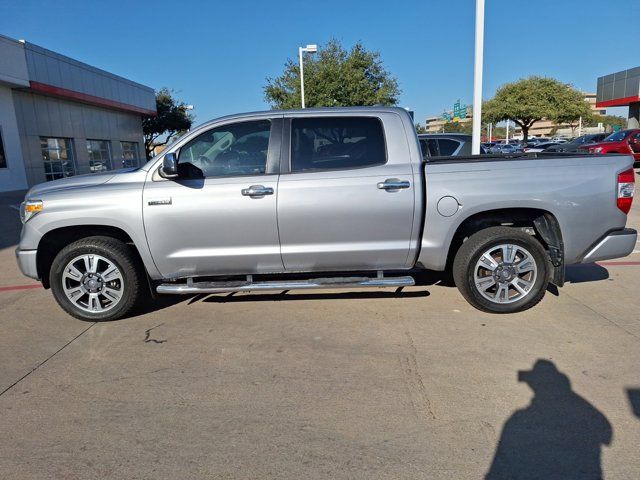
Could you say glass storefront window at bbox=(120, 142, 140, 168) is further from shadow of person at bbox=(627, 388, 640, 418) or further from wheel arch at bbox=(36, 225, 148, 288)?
shadow of person at bbox=(627, 388, 640, 418)

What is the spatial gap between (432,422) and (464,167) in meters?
2.40

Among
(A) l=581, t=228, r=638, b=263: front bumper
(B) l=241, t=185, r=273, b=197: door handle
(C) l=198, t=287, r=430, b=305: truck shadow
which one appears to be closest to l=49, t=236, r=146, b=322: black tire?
(C) l=198, t=287, r=430, b=305: truck shadow

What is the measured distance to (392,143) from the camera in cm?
440

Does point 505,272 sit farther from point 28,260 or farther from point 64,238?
point 28,260

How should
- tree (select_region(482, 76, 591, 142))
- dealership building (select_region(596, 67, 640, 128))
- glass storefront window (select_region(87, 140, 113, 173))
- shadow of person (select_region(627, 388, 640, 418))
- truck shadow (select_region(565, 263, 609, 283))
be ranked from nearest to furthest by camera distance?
shadow of person (select_region(627, 388, 640, 418))
truck shadow (select_region(565, 263, 609, 283))
glass storefront window (select_region(87, 140, 113, 173))
dealership building (select_region(596, 67, 640, 128))
tree (select_region(482, 76, 591, 142))

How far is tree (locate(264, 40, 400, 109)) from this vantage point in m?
23.5

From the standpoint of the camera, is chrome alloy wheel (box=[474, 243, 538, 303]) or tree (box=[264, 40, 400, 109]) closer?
chrome alloy wheel (box=[474, 243, 538, 303])

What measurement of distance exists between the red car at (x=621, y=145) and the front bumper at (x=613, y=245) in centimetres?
1594

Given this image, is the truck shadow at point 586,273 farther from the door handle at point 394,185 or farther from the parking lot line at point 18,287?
the parking lot line at point 18,287

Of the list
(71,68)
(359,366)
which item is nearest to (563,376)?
(359,366)

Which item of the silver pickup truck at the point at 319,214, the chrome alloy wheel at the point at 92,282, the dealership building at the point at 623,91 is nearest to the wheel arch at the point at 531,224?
the silver pickup truck at the point at 319,214

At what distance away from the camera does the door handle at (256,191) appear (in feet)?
13.7

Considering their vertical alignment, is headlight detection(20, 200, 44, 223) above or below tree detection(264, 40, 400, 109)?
below

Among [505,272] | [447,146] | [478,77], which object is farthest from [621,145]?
[505,272]
